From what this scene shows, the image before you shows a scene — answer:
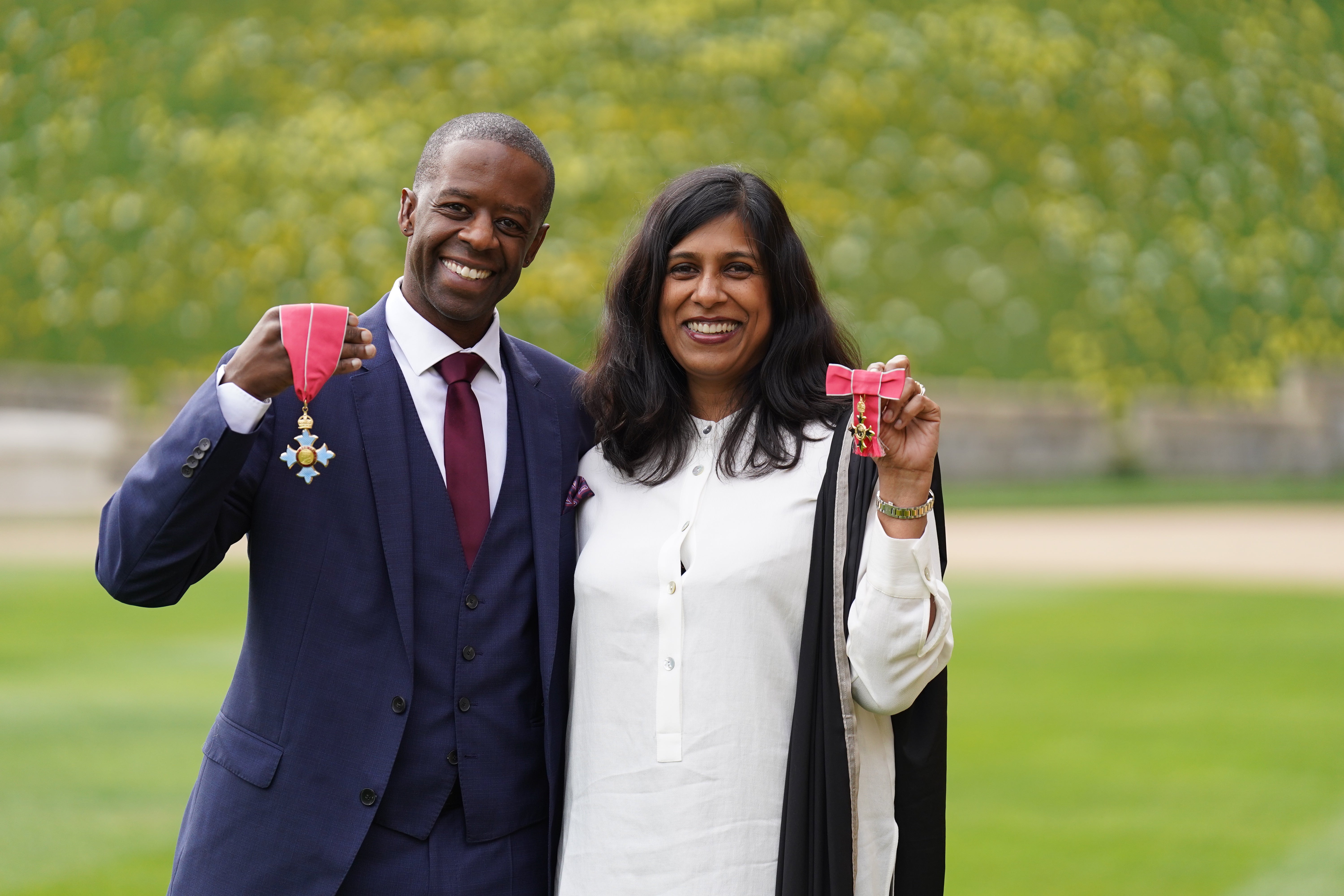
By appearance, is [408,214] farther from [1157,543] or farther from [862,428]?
[1157,543]

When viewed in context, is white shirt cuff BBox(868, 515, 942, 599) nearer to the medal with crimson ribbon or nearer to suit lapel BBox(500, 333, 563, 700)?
suit lapel BBox(500, 333, 563, 700)

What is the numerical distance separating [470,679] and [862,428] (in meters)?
0.90

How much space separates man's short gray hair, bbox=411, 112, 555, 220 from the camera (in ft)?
9.71

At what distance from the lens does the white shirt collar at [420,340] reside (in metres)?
2.98

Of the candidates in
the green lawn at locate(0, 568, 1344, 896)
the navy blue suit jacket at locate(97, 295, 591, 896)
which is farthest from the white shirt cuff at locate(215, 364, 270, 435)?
the green lawn at locate(0, 568, 1344, 896)

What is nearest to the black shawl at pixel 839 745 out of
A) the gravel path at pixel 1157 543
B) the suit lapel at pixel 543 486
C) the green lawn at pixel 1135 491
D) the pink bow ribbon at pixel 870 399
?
the pink bow ribbon at pixel 870 399

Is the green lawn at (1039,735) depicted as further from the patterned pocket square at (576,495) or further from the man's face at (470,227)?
the man's face at (470,227)

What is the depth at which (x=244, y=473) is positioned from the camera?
270cm

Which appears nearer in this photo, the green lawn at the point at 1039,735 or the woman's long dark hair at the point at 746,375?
the woman's long dark hair at the point at 746,375

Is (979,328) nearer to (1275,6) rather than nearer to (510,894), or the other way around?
(1275,6)

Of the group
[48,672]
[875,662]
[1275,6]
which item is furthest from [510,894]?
[1275,6]

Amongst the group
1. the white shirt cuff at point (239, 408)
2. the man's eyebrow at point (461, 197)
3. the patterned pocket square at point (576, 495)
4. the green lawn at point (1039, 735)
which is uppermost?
the man's eyebrow at point (461, 197)

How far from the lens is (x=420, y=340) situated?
9.81ft

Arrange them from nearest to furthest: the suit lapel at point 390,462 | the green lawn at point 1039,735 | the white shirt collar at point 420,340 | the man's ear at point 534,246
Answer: the suit lapel at point 390,462, the white shirt collar at point 420,340, the man's ear at point 534,246, the green lawn at point 1039,735
